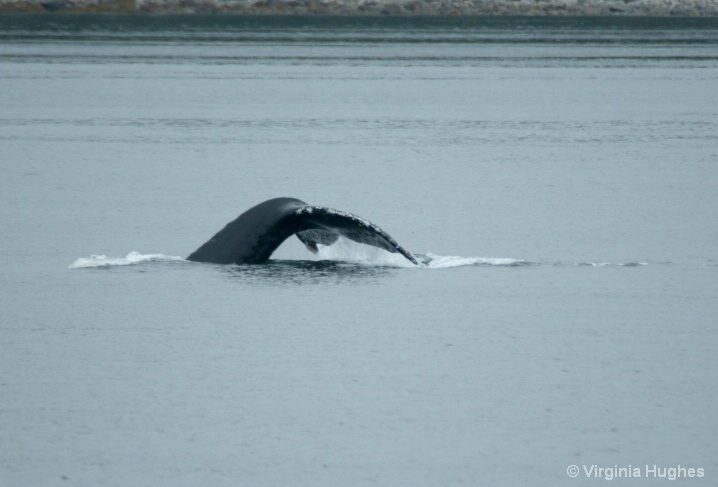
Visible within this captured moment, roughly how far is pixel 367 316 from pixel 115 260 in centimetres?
444

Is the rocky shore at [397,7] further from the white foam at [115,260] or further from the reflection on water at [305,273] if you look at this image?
the reflection on water at [305,273]

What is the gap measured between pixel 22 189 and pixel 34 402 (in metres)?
13.9

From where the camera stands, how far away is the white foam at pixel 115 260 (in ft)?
57.8

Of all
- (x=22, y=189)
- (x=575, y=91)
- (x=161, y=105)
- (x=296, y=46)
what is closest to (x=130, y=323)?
(x=22, y=189)

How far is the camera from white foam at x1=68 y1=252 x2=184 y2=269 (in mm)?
17625

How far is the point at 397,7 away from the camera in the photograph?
183750 millimetres

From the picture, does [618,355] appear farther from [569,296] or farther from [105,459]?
[105,459]

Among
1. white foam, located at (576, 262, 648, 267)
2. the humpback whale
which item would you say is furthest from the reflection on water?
white foam, located at (576, 262, 648, 267)

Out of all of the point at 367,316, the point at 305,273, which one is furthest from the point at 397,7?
the point at 367,316

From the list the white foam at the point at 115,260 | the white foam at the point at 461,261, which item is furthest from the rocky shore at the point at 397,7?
the white foam at the point at 461,261

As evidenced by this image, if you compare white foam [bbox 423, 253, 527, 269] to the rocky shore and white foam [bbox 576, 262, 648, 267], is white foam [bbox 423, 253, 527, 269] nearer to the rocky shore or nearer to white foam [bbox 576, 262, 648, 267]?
white foam [bbox 576, 262, 648, 267]

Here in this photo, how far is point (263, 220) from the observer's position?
16.1 m

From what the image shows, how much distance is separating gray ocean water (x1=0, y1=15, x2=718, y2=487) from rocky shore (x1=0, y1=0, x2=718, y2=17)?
144878 mm

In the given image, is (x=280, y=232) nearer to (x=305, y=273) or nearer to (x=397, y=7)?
(x=305, y=273)
